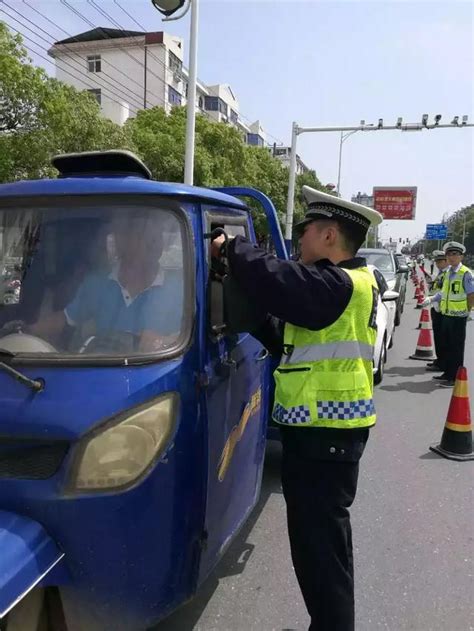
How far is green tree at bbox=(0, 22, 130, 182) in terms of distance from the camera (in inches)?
544

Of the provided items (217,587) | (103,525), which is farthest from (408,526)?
(103,525)

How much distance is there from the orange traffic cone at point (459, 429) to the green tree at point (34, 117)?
41.8ft

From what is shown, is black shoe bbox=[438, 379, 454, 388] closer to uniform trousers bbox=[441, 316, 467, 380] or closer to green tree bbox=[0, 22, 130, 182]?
uniform trousers bbox=[441, 316, 467, 380]

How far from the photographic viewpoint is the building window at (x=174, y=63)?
5820 centimetres

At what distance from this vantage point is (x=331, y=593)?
2.18 metres

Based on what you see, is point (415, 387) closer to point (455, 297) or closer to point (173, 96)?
point (455, 297)

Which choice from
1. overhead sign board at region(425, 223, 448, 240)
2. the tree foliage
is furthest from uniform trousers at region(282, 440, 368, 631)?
overhead sign board at region(425, 223, 448, 240)

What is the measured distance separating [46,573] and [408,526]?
2730 mm

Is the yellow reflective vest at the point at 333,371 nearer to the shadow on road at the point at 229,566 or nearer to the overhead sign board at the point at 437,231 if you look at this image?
the shadow on road at the point at 229,566

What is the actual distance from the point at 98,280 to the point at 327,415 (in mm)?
1055

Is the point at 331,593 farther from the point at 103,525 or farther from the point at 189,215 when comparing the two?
the point at 189,215

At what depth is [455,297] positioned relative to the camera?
26.0 ft

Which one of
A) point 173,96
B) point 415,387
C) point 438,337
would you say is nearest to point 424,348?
point 438,337

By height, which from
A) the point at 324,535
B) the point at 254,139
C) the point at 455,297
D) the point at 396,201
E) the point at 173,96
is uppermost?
the point at 254,139
